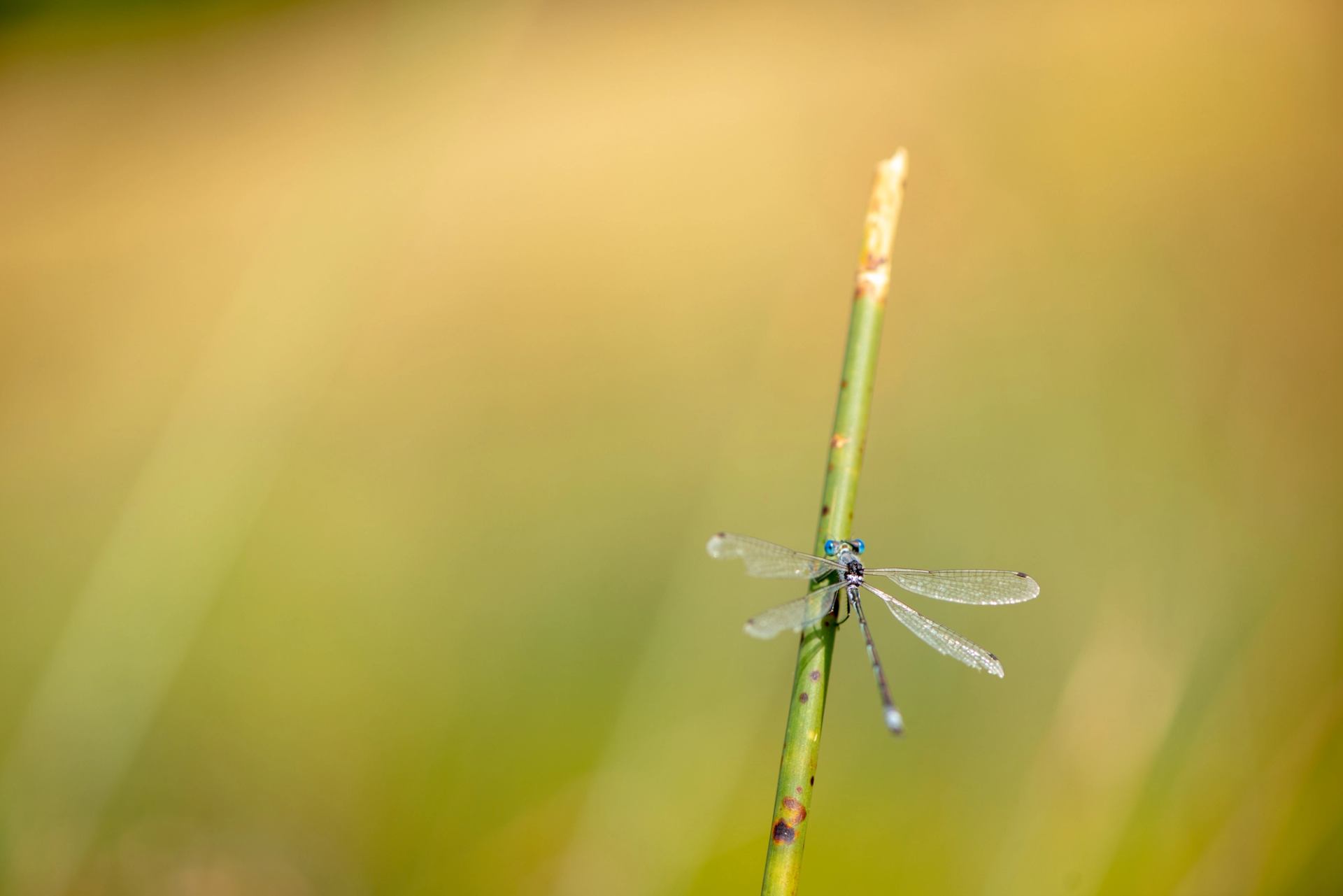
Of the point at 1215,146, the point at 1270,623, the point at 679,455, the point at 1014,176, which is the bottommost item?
the point at 679,455

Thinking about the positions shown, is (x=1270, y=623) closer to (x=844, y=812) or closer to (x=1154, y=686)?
(x=1154, y=686)

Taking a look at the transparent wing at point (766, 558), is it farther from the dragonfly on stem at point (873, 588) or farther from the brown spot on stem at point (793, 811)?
the brown spot on stem at point (793, 811)

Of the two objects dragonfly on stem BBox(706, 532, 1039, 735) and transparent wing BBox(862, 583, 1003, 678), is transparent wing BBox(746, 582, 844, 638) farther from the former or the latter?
transparent wing BBox(862, 583, 1003, 678)

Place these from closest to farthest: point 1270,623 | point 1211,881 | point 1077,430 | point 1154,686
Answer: point 1211,881, point 1154,686, point 1270,623, point 1077,430

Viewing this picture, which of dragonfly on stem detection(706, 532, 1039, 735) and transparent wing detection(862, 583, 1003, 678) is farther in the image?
transparent wing detection(862, 583, 1003, 678)

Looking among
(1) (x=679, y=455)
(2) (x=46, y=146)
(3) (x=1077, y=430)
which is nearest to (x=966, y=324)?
(3) (x=1077, y=430)

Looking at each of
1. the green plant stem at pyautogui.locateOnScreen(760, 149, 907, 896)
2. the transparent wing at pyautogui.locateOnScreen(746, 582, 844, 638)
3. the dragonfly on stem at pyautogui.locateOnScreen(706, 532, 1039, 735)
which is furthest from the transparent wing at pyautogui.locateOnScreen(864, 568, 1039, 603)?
the green plant stem at pyautogui.locateOnScreen(760, 149, 907, 896)
